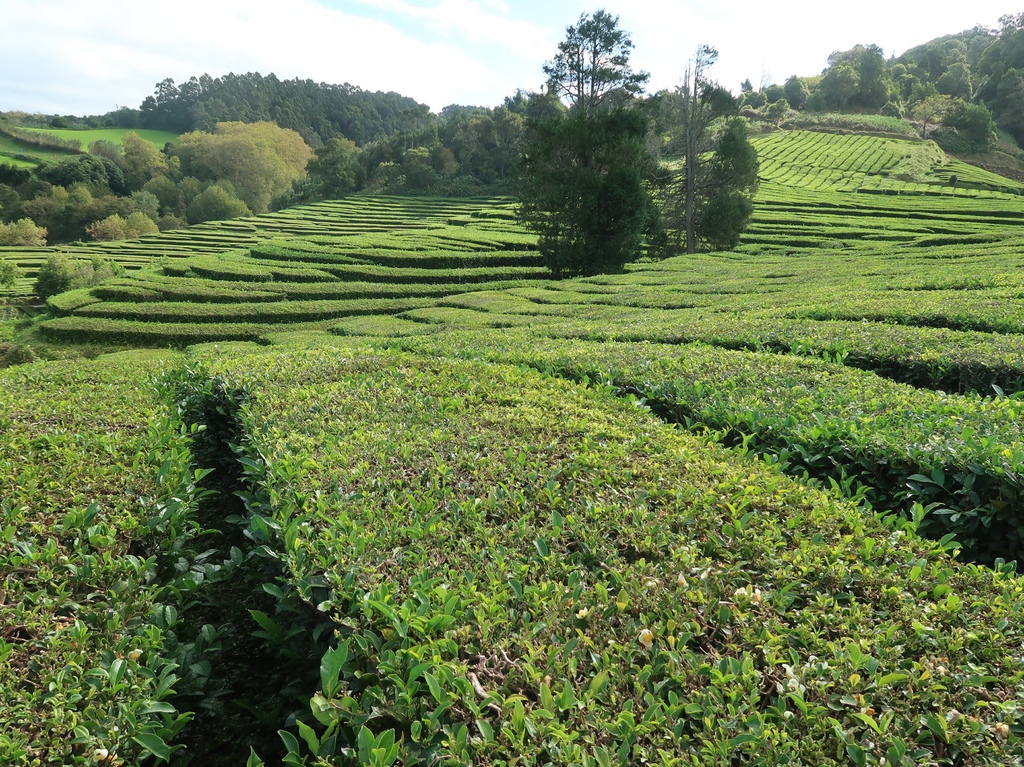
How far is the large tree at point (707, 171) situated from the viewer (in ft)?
100

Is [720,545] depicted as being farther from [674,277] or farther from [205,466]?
[674,277]

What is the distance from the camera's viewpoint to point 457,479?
369 centimetres

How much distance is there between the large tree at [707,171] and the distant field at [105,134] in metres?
89.6

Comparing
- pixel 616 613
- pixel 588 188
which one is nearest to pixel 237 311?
pixel 588 188

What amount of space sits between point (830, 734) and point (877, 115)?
10113cm

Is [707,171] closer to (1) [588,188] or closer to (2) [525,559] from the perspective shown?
(1) [588,188]

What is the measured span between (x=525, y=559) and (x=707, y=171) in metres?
33.4

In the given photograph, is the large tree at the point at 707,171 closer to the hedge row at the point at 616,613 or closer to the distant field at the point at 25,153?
the hedge row at the point at 616,613

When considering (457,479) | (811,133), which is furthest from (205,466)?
(811,133)

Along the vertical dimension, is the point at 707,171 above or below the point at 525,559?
above

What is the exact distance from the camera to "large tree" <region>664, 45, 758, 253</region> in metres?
30.6

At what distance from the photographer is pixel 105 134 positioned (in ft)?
330

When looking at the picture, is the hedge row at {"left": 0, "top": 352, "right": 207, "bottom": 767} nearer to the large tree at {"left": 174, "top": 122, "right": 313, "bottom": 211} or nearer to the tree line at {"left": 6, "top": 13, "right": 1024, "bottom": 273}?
the tree line at {"left": 6, "top": 13, "right": 1024, "bottom": 273}

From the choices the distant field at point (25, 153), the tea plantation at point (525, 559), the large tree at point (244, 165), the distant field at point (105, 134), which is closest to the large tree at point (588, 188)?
the tea plantation at point (525, 559)
